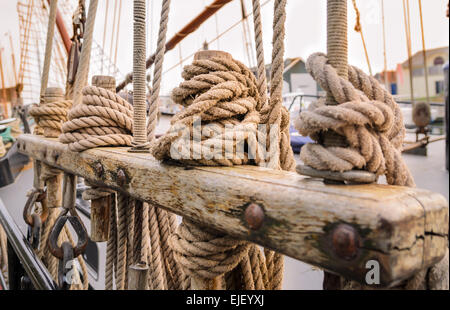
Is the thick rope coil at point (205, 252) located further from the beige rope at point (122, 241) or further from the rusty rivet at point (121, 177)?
the beige rope at point (122, 241)

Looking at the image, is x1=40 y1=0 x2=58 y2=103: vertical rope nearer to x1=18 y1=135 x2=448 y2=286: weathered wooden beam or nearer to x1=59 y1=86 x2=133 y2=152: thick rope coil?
x1=59 y1=86 x2=133 y2=152: thick rope coil

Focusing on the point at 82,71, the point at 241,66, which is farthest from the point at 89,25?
the point at 241,66

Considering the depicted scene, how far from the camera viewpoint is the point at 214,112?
0.58 metres

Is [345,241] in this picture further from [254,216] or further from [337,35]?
[337,35]

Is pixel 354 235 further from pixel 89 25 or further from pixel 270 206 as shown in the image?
pixel 89 25

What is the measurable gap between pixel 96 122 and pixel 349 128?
0.66m

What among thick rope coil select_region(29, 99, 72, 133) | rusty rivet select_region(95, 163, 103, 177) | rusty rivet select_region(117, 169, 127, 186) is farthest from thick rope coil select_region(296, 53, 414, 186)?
thick rope coil select_region(29, 99, 72, 133)

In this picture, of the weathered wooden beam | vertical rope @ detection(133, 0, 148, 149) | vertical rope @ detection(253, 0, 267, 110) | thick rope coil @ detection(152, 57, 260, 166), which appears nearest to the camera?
the weathered wooden beam

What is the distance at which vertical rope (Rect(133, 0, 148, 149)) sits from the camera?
78cm

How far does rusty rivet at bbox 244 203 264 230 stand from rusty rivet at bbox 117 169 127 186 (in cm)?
36

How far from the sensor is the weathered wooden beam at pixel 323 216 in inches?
12.8

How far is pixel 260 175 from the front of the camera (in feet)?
1.56

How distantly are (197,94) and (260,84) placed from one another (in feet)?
0.54
